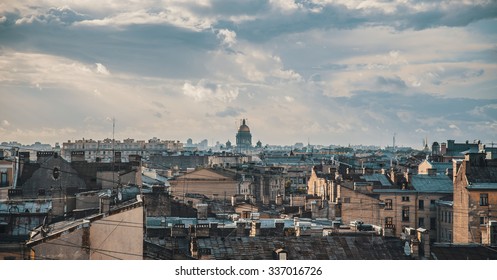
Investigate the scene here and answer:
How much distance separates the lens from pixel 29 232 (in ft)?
47.9

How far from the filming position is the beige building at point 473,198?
70.1 ft

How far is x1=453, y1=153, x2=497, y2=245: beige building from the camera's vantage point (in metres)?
21.4

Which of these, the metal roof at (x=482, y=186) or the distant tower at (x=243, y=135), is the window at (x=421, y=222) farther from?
the distant tower at (x=243, y=135)

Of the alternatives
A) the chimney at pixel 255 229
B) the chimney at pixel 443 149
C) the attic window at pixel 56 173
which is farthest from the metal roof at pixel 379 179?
the chimney at pixel 443 149

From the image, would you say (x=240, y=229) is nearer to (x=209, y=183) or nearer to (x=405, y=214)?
(x=405, y=214)

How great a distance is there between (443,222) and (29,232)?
501 inches

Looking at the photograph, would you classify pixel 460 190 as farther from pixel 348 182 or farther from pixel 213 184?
pixel 213 184

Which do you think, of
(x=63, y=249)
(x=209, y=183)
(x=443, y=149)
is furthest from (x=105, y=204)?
(x=443, y=149)

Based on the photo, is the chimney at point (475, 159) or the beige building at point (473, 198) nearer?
the beige building at point (473, 198)

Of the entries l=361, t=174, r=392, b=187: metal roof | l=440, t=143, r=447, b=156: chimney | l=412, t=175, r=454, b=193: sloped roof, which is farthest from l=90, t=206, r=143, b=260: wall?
l=440, t=143, r=447, b=156: chimney

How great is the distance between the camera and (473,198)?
2188cm

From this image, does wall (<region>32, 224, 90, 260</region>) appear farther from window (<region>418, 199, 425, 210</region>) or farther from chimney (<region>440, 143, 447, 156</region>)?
chimney (<region>440, 143, 447, 156</region>)
